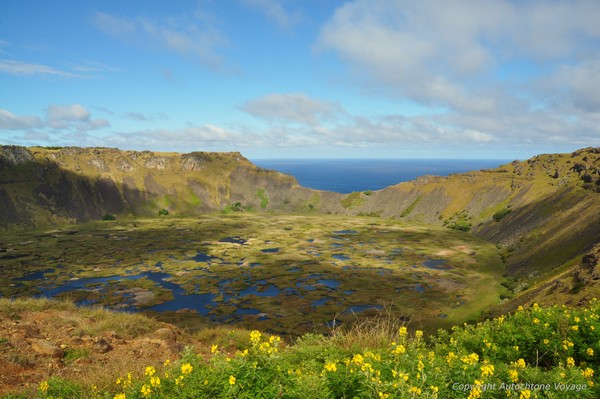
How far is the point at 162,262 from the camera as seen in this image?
8600 cm

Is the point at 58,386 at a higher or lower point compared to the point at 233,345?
higher

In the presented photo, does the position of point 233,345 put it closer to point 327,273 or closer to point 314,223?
point 327,273

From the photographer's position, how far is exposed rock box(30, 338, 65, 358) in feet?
49.8

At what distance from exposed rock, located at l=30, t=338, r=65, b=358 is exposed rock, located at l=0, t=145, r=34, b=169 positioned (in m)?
192

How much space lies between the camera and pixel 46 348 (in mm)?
15406

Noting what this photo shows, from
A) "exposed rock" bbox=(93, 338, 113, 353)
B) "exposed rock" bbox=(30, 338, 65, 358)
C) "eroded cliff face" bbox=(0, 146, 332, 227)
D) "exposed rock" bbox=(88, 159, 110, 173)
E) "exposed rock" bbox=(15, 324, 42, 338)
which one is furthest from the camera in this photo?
"exposed rock" bbox=(88, 159, 110, 173)

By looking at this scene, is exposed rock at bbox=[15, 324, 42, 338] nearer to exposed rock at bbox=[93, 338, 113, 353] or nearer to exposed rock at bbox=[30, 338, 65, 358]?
exposed rock at bbox=[30, 338, 65, 358]

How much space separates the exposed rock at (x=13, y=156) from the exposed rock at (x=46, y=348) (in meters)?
192

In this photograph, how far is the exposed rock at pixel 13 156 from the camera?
16000 centimetres

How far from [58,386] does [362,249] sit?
93789 mm

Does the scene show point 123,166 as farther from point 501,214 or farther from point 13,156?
point 501,214

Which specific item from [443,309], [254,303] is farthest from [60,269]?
[443,309]

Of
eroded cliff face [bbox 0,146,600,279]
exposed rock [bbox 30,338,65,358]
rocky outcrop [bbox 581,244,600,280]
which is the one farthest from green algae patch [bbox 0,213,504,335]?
exposed rock [bbox 30,338,65,358]

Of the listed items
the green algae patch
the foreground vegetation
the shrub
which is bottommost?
the green algae patch
